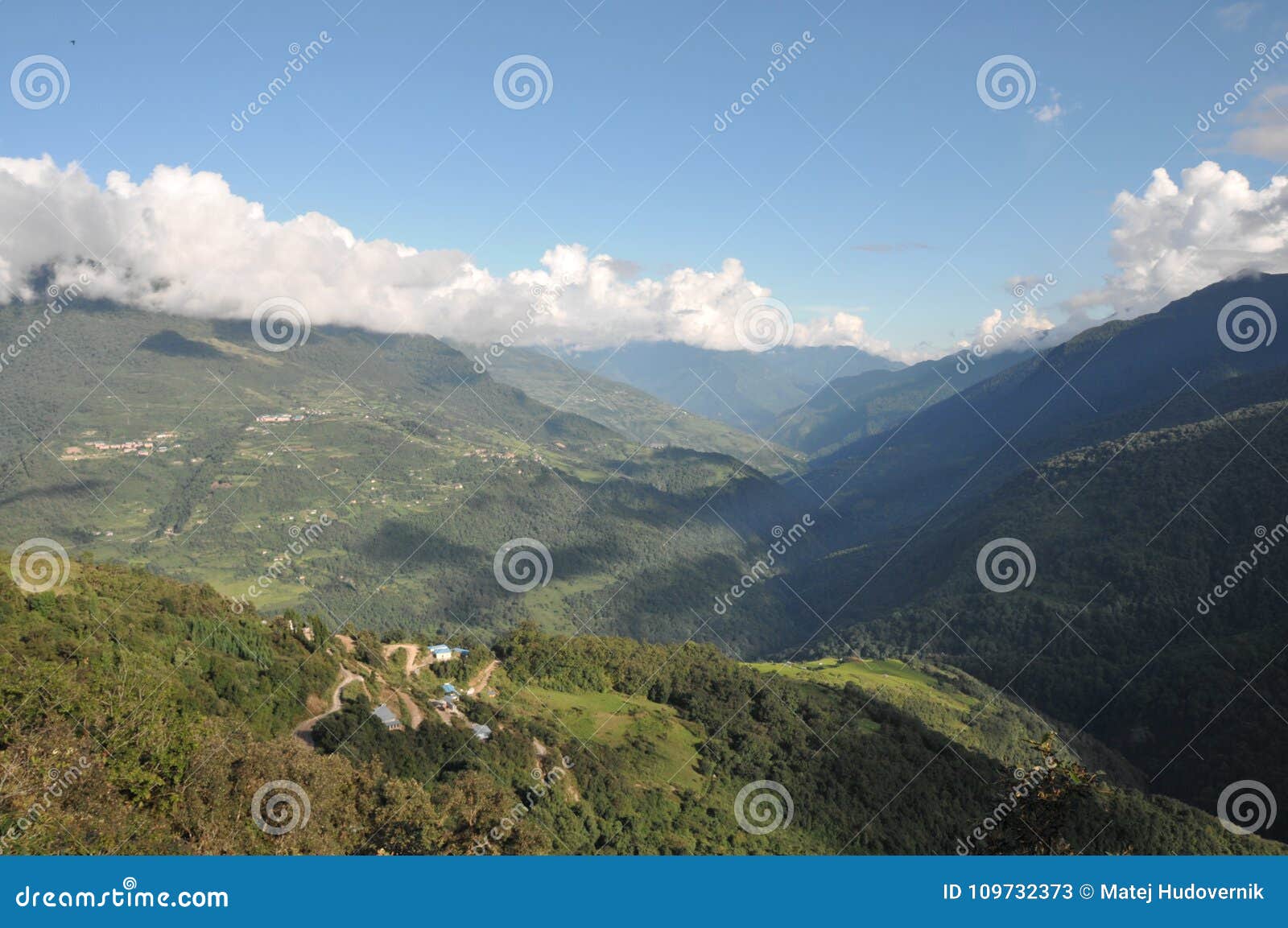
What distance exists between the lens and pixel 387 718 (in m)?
43.9

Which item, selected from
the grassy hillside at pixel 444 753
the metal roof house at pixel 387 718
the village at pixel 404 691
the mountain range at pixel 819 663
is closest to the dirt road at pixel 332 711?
the village at pixel 404 691

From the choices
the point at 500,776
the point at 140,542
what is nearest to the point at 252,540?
the point at 140,542

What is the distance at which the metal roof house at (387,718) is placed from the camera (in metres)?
43.2

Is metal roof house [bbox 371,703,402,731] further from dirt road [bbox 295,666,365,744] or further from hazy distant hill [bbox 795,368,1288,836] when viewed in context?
hazy distant hill [bbox 795,368,1288,836]

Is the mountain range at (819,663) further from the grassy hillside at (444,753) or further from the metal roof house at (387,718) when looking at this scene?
the metal roof house at (387,718)

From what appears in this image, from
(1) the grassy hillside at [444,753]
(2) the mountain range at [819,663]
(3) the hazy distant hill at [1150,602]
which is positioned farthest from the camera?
(3) the hazy distant hill at [1150,602]

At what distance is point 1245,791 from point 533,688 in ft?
294

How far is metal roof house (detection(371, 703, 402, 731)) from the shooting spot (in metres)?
43.2

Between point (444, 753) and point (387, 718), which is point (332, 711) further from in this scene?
point (444, 753)

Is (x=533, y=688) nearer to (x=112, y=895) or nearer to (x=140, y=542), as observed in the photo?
(x=112, y=895)

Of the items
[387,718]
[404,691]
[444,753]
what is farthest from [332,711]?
[444,753]

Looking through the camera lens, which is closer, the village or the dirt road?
the dirt road

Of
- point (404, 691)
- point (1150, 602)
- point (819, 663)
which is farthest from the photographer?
point (1150, 602)

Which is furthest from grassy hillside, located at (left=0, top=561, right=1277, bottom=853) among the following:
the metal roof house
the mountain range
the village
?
the metal roof house
